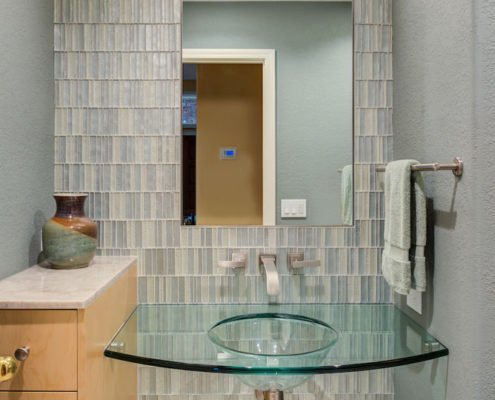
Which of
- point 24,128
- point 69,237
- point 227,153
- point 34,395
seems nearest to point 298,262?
point 227,153

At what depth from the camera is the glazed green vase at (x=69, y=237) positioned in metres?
1.30

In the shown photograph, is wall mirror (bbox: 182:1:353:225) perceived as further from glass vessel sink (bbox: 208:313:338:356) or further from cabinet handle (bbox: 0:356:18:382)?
cabinet handle (bbox: 0:356:18:382)

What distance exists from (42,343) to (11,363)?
74mm

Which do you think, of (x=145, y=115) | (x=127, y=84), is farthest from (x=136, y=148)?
(x=127, y=84)

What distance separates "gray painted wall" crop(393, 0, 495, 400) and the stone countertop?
90 centimetres

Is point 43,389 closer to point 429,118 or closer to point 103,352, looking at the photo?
point 103,352

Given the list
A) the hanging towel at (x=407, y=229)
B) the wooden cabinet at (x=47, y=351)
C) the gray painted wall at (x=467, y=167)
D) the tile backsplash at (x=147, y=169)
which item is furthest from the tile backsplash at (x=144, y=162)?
the wooden cabinet at (x=47, y=351)

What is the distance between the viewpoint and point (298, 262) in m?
1.49

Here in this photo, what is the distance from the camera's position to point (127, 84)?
1.56 metres

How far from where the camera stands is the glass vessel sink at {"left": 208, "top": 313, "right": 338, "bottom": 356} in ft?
4.27

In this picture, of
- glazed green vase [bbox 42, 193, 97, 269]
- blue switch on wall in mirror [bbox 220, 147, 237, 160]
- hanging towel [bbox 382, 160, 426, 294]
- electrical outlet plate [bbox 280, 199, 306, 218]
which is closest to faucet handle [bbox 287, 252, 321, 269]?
electrical outlet plate [bbox 280, 199, 306, 218]

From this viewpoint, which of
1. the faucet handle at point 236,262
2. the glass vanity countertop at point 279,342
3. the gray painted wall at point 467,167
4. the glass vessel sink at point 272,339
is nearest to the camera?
the gray painted wall at point 467,167

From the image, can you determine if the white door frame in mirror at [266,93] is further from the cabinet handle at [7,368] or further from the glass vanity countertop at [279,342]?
the cabinet handle at [7,368]

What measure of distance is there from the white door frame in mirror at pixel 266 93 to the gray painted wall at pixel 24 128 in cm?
48
